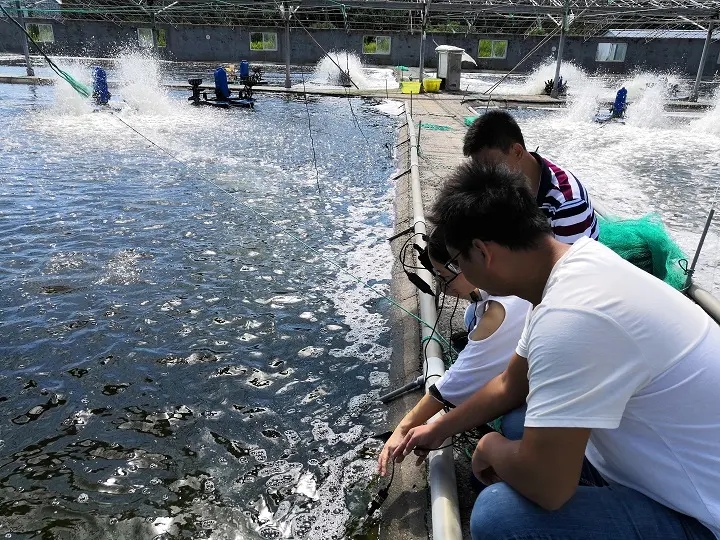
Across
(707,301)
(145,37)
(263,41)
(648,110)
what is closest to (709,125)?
(648,110)

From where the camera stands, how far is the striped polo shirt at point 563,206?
3.43 m

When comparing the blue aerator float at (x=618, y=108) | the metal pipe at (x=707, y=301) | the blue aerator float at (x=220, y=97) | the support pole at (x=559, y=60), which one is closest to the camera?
the metal pipe at (x=707, y=301)

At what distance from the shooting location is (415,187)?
26.4 feet

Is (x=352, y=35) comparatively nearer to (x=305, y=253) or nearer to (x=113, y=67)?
(x=113, y=67)

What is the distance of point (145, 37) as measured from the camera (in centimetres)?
3856

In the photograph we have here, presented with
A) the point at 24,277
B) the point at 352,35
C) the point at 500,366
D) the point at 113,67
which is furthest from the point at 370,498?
the point at 352,35

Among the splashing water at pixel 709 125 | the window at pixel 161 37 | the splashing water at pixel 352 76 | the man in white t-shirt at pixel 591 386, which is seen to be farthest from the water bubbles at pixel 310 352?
the window at pixel 161 37

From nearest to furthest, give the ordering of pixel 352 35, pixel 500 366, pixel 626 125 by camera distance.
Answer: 1. pixel 500 366
2. pixel 626 125
3. pixel 352 35

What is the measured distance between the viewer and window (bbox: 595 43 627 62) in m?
38.0

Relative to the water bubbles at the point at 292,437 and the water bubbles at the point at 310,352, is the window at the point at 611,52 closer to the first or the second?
the water bubbles at the point at 310,352

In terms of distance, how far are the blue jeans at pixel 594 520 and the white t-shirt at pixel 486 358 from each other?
741 millimetres

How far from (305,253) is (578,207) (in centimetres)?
380

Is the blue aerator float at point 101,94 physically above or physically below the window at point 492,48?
below

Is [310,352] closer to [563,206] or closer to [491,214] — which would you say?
[563,206]
